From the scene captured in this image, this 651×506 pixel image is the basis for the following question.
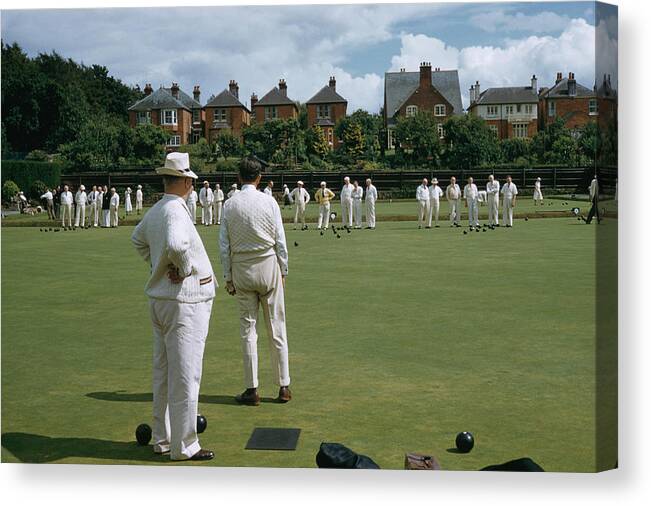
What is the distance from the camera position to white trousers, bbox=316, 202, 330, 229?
25.9 meters

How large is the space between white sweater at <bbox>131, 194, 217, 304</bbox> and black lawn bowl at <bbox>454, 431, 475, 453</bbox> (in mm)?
1959

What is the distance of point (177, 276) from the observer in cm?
562

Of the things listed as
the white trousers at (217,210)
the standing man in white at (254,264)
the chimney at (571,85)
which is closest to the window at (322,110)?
the chimney at (571,85)

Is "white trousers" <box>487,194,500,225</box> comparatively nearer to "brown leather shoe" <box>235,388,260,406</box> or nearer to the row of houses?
the row of houses

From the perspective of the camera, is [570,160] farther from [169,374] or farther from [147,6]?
[169,374]

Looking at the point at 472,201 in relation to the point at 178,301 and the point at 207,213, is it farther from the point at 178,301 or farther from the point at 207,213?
the point at 178,301

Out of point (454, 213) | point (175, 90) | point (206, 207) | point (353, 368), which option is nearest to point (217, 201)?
point (206, 207)

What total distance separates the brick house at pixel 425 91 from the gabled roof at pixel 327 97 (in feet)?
1.80

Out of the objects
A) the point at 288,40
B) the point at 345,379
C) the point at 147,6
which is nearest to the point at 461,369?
the point at 345,379

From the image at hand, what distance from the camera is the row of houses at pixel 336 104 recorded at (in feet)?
29.7

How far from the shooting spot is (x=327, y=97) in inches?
391

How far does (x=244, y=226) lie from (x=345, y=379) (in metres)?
1.69

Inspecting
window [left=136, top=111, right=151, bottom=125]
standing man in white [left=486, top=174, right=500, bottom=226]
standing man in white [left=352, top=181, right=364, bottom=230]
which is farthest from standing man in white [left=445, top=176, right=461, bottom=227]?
window [left=136, top=111, right=151, bottom=125]

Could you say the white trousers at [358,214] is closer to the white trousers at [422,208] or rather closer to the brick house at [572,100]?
the white trousers at [422,208]
